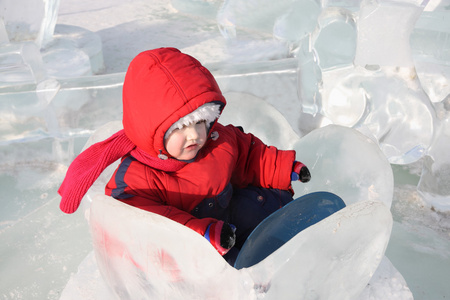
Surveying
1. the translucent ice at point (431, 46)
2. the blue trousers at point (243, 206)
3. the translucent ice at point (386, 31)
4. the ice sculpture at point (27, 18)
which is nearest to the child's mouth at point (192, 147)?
the blue trousers at point (243, 206)

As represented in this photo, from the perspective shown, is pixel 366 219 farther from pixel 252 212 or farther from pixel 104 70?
pixel 104 70

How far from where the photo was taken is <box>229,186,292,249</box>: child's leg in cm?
112

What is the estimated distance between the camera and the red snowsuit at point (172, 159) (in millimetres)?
904

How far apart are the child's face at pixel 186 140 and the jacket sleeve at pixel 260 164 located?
0.20 metres

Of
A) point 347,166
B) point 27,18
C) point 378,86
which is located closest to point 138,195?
point 347,166

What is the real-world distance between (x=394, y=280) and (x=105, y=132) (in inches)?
29.1

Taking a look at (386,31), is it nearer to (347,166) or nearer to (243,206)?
(347,166)

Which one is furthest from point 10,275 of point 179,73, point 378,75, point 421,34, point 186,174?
point 421,34

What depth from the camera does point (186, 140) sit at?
960 mm

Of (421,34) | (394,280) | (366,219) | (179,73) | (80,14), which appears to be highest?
(179,73)

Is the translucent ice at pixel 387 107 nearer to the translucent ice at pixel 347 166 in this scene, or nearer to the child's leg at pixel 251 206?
the translucent ice at pixel 347 166

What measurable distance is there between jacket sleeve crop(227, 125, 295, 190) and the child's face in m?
0.20

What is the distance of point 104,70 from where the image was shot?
2.54m

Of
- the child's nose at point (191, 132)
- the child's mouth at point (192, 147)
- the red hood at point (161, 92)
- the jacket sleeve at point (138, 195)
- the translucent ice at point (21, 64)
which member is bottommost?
the translucent ice at point (21, 64)
